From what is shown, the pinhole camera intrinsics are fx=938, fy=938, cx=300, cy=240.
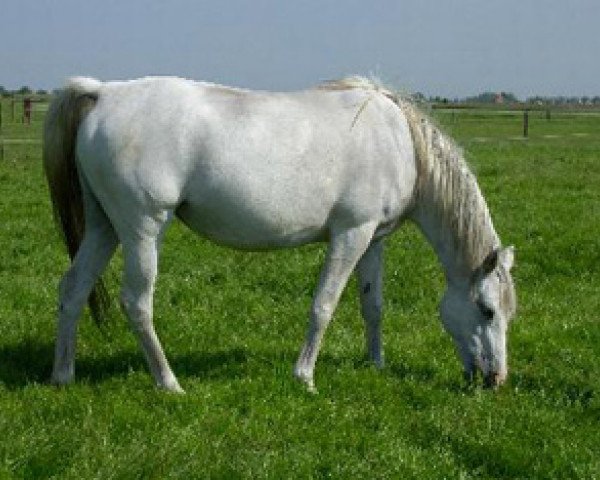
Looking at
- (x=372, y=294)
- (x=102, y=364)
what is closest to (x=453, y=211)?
(x=372, y=294)

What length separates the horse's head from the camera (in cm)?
686

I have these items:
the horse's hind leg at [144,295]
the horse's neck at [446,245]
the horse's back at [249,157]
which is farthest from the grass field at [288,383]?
the horse's back at [249,157]

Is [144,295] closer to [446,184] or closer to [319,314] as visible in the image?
[319,314]

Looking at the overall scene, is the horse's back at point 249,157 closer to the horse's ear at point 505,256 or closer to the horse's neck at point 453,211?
the horse's neck at point 453,211

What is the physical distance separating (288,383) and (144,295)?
1.19 m

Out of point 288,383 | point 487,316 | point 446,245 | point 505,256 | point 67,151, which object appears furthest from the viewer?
point 446,245

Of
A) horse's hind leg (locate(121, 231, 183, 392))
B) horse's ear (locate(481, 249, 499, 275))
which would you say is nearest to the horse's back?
horse's hind leg (locate(121, 231, 183, 392))

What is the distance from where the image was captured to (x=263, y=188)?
6.22 meters

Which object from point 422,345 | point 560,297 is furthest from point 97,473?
point 560,297

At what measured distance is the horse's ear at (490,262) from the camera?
22.4 feet

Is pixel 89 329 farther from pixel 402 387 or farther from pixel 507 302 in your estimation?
pixel 507 302

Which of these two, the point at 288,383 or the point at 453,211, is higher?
the point at 453,211

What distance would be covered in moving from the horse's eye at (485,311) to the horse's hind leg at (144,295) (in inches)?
90.0

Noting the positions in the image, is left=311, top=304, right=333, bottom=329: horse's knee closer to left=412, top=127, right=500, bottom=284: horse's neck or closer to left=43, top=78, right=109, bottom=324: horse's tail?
left=412, top=127, right=500, bottom=284: horse's neck
